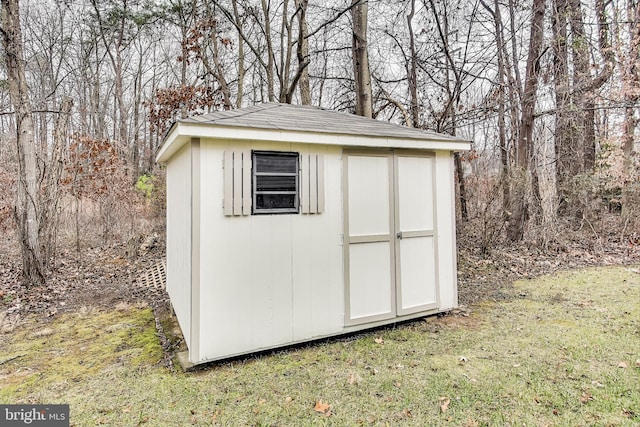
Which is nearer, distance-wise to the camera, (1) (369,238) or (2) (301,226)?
(2) (301,226)

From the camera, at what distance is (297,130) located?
10.9 ft

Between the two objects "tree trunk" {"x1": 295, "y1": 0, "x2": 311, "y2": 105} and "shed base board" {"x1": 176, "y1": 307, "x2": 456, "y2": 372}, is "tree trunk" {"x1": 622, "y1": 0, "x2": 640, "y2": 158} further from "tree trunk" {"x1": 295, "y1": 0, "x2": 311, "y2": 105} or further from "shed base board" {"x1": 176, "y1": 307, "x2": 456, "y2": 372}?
"shed base board" {"x1": 176, "y1": 307, "x2": 456, "y2": 372}

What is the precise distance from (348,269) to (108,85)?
1351cm

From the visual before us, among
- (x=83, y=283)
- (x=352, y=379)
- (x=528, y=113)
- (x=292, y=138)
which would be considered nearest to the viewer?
(x=352, y=379)

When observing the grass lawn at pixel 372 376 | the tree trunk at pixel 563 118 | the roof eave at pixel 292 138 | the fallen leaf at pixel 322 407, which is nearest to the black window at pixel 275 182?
the roof eave at pixel 292 138

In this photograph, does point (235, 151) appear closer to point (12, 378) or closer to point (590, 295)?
point (12, 378)

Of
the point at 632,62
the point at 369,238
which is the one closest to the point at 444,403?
the point at 369,238

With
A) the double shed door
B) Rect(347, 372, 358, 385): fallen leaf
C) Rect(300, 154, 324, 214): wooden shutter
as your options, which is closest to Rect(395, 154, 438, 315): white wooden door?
the double shed door

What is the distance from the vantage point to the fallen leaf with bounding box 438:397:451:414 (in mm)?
2434

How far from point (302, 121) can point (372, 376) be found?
254cm

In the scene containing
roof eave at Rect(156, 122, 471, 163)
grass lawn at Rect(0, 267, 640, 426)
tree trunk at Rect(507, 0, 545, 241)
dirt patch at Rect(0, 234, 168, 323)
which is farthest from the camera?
tree trunk at Rect(507, 0, 545, 241)

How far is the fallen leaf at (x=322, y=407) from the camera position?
8.03ft

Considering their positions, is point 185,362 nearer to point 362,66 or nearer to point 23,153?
point 23,153

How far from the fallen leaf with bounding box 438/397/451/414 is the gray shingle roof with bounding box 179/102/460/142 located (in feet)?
8.15
